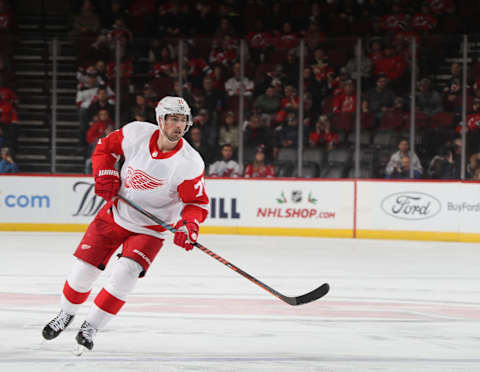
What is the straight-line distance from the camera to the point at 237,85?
418 inches

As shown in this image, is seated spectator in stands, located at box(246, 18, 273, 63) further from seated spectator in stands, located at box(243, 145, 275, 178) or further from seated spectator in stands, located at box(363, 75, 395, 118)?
seated spectator in stands, located at box(363, 75, 395, 118)

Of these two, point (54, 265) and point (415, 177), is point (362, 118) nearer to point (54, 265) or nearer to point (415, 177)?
point (415, 177)

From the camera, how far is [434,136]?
9.98m

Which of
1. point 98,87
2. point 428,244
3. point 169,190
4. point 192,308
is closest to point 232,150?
point 98,87

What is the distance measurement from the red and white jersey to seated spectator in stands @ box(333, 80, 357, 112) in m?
6.35

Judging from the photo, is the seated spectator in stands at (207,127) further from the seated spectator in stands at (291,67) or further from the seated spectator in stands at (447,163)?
the seated spectator in stands at (447,163)

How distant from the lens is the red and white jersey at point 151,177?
413 centimetres

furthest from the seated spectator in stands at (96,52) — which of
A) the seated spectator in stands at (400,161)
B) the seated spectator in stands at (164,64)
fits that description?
the seated spectator in stands at (400,161)

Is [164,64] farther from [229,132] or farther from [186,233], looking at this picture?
[186,233]

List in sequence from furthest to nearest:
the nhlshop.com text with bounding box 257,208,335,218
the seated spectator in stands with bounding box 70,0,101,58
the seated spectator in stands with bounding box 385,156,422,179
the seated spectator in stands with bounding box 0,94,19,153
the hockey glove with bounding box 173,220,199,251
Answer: the seated spectator in stands with bounding box 70,0,101,58, the seated spectator in stands with bounding box 0,94,19,153, the nhlshop.com text with bounding box 257,208,335,218, the seated spectator in stands with bounding box 385,156,422,179, the hockey glove with bounding box 173,220,199,251

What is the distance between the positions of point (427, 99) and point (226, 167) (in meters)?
2.52

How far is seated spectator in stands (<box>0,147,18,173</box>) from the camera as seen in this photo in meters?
10.5

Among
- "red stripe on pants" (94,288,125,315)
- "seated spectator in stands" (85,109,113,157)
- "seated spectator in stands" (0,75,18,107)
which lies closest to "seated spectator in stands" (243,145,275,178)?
"seated spectator in stands" (85,109,113,157)

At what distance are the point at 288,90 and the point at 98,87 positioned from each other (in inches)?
93.9
